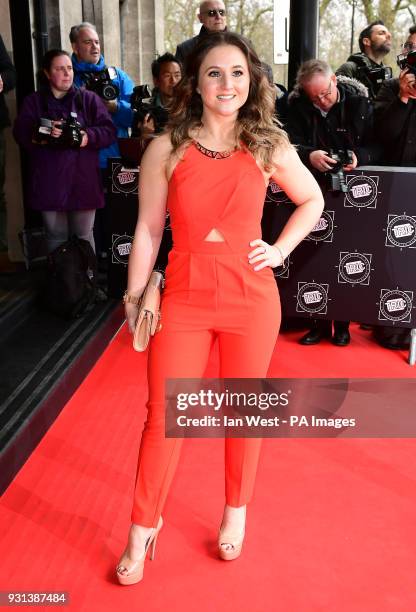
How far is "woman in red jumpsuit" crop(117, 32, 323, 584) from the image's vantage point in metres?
2.00

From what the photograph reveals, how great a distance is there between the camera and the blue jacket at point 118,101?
5.34 metres

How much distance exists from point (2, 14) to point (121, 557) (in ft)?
14.6

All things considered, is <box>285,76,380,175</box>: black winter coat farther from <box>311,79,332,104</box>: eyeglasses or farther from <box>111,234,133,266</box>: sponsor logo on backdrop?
<box>111,234,133,266</box>: sponsor logo on backdrop

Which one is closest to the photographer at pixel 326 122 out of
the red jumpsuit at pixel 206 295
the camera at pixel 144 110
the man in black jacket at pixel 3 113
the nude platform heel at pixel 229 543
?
the camera at pixel 144 110

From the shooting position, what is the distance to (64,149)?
187 inches

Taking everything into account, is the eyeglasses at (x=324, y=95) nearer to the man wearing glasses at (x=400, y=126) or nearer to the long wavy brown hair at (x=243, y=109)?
the man wearing glasses at (x=400, y=126)

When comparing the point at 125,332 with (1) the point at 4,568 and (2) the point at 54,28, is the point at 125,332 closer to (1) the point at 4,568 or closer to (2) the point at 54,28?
(1) the point at 4,568

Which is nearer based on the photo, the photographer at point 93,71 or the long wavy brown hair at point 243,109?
the long wavy brown hair at point 243,109

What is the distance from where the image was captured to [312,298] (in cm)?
433

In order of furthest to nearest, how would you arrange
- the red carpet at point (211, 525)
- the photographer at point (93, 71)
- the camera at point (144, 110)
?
1. the photographer at point (93, 71)
2. the camera at point (144, 110)
3. the red carpet at point (211, 525)

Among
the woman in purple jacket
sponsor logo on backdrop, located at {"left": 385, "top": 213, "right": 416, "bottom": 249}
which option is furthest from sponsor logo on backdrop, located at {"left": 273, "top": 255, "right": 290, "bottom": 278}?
the woman in purple jacket

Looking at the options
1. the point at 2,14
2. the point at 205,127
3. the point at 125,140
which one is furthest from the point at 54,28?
the point at 205,127

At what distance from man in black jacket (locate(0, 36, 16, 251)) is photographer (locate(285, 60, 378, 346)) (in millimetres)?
1884

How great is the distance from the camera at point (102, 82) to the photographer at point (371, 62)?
167 centimetres
